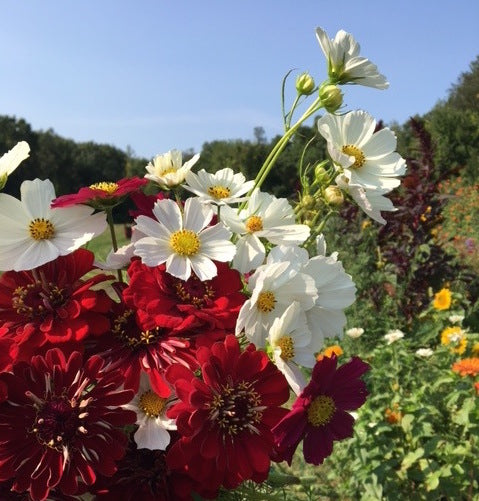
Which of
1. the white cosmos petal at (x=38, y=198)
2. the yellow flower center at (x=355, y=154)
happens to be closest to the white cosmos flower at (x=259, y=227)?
the yellow flower center at (x=355, y=154)

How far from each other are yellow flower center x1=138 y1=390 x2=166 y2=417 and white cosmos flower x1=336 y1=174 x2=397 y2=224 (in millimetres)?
325

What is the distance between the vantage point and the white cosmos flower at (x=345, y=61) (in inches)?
29.9

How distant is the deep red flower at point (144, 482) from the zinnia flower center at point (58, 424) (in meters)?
0.08

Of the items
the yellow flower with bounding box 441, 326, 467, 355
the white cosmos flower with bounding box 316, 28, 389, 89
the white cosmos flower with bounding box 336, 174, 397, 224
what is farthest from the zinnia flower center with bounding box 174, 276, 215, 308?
the yellow flower with bounding box 441, 326, 467, 355

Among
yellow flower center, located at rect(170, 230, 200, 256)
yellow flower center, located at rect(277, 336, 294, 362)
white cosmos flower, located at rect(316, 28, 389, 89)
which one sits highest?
white cosmos flower, located at rect(316, 28, 389, 89)

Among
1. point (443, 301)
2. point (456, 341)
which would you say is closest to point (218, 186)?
point (456, 341)

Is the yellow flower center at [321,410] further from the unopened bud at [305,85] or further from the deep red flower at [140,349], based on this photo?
the unopened bud at [305,85]

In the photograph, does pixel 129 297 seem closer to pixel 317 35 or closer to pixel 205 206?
pixel 205 206

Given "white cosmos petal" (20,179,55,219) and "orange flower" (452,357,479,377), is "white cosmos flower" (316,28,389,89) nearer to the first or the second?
"white cosmos petal" (20,179,55,219)

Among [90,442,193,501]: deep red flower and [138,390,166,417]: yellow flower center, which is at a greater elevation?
[138,390,166,417]: yellow flower center

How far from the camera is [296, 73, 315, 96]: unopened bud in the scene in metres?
0.79

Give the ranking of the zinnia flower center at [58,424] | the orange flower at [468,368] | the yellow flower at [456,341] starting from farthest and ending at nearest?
the yellow flower at [456,341] < the orange flower at [468,368] < the zinnia flower center at [58,424]

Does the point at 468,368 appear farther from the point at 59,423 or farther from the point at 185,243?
the point at 59,423

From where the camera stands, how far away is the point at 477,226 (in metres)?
7.13
